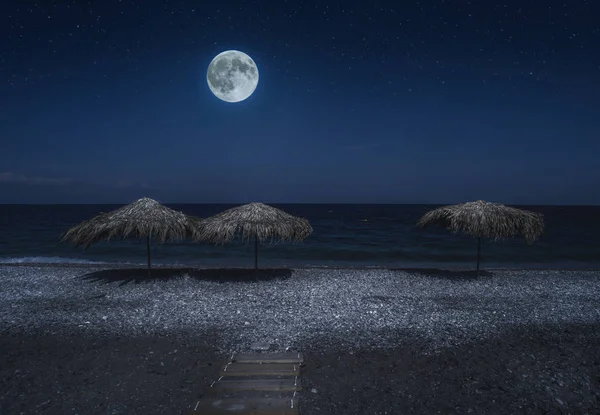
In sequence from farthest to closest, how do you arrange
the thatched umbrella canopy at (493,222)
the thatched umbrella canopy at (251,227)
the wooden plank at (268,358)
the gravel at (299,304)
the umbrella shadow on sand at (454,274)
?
the umbrella shadow on sand at (454,274) < the thatched umbrella canopy at (493,222) < the thatched umbrella canopy at (251,227) < the gravel at (299,304) < the wooden plank at (268,358)

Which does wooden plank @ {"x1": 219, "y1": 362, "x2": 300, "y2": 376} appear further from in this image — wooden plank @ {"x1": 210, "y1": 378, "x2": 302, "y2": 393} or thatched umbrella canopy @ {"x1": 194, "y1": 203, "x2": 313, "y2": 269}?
thatched umbrella canopy @ {"x1": 194, "y1": 203, "x2": 313, "y2": 269}

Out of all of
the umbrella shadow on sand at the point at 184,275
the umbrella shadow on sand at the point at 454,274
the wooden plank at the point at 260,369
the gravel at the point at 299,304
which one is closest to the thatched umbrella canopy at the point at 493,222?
the umbrella shadow on sand at the point at 454,274

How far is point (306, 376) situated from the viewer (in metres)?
5.64

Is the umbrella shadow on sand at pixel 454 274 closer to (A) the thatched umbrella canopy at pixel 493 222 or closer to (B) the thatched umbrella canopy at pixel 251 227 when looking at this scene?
(A) the thatched umbrella canopy at pixel 493 222

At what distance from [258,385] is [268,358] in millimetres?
963

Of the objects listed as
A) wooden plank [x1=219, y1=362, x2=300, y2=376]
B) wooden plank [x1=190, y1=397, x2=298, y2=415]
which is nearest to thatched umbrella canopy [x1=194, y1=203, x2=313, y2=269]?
wooden plank [x1=219, y1=362, x2=300, y2=376]

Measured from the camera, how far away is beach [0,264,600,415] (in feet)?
16.7

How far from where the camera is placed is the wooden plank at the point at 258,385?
471cm

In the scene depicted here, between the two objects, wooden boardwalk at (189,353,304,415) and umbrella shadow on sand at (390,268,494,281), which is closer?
wooden boardwalk at (189,353,304,415)

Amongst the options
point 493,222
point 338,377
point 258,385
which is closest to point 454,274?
point 493,222

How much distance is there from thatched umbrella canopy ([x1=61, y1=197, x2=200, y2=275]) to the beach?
162cm

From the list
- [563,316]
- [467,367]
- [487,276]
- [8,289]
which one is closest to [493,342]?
[467,367]

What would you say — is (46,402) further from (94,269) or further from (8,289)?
(94,269)

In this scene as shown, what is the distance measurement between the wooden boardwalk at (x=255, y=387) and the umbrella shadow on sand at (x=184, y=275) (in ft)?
21.8
